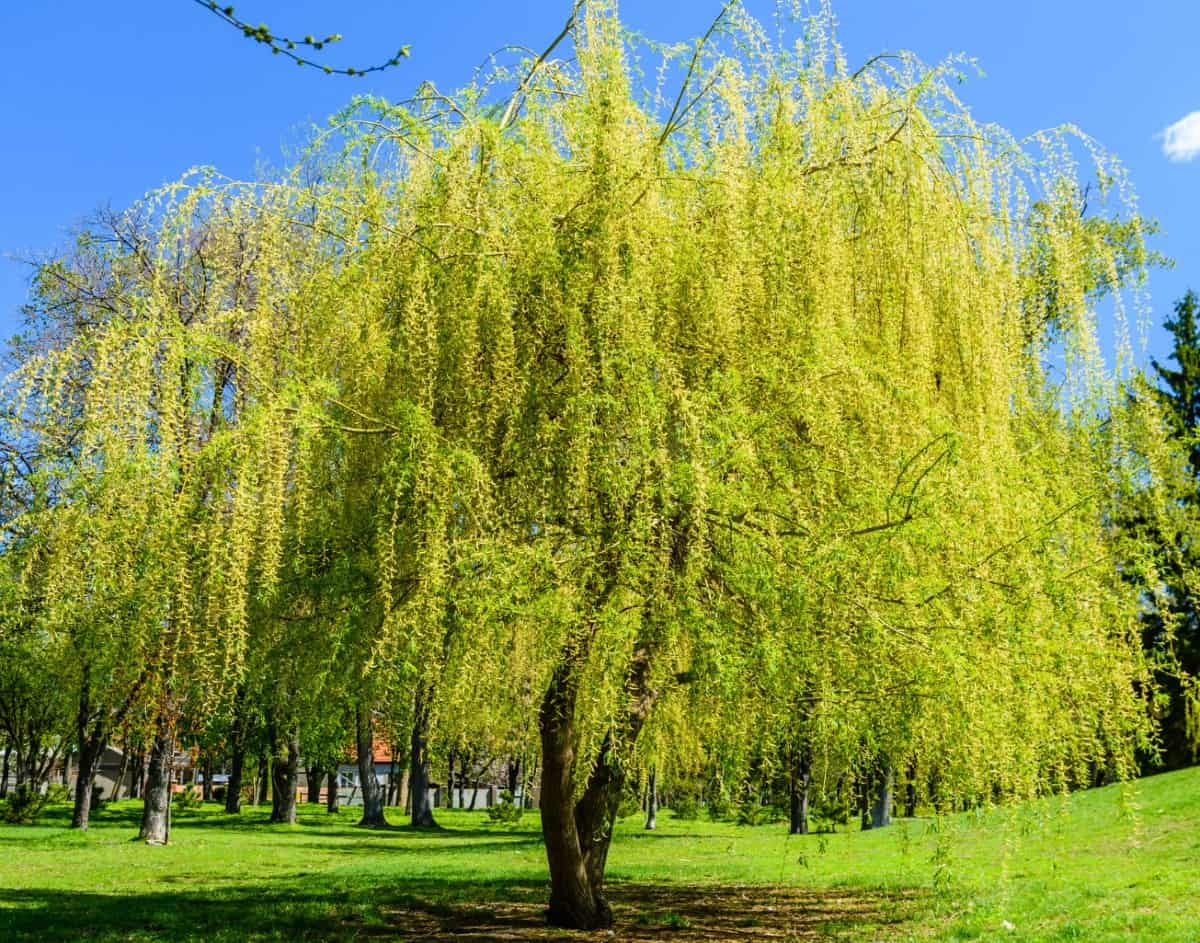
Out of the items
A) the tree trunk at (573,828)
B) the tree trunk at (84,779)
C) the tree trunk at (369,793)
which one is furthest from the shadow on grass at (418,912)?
the tree trunk at (369,793)

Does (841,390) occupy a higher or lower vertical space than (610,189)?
lower

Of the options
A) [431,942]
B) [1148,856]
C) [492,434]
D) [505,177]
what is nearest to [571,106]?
[505,177]

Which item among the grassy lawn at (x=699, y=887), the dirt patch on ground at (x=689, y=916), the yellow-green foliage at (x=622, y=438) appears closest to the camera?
the yellow-green foliage at (x=622, y=438)

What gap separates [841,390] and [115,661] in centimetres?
462

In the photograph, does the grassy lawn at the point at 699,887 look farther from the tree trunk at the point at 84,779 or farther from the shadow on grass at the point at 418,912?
the tree trunk at the point at 84,779

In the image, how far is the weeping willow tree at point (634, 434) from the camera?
5.36 meters

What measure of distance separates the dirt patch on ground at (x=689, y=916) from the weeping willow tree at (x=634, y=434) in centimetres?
220

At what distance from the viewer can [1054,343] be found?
733cm

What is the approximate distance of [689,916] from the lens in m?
9.27

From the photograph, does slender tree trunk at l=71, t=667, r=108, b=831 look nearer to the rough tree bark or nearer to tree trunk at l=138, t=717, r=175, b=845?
tree trunk at l=138, t=717, r=175, b=845

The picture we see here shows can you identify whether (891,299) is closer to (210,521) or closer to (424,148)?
(424,148)

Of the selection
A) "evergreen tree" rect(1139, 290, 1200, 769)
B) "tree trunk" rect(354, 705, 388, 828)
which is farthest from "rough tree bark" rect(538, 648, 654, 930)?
"tree trunk" rect(354, 705, 388, 828)

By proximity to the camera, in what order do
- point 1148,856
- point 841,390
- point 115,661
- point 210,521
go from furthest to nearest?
point 1148,856 → point 115,661 → point 841,390 → point 210,521

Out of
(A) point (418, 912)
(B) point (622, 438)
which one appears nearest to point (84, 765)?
(A) point (418, 912)
